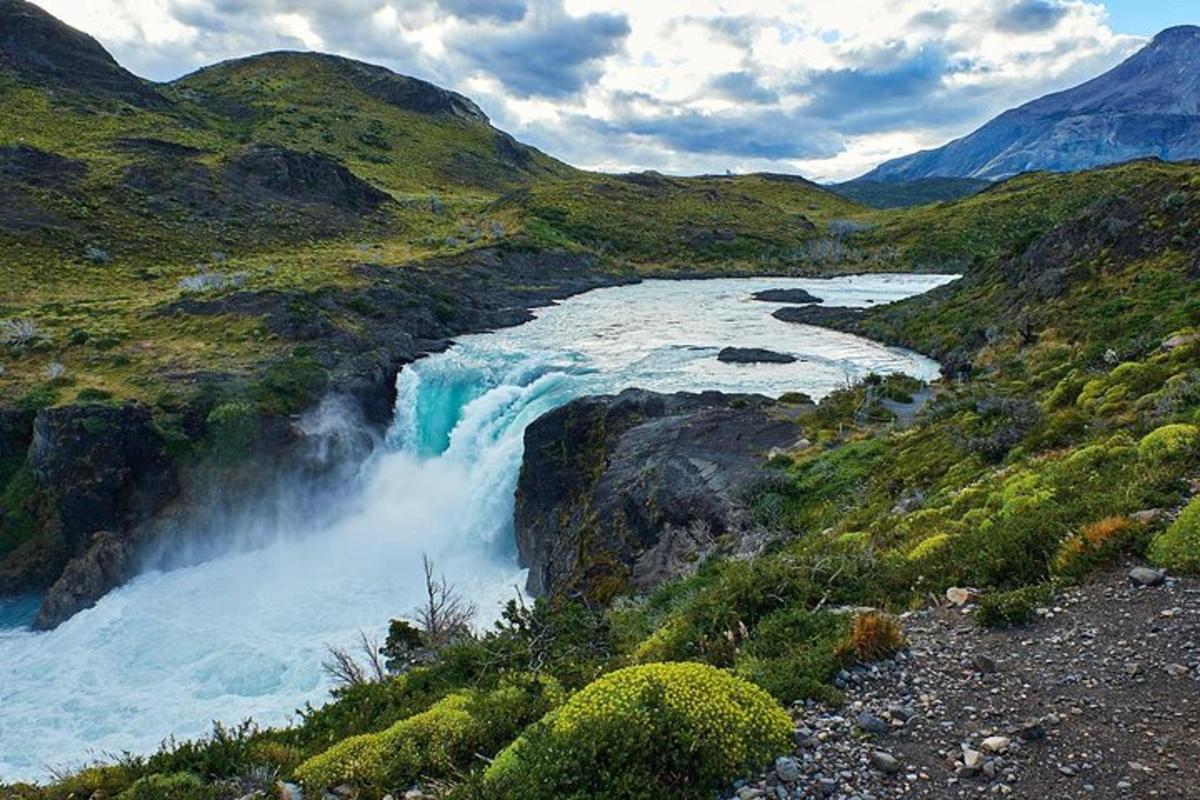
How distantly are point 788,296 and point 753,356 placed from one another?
Answer: 105 ft

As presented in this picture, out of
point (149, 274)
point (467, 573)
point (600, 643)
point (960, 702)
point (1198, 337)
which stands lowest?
point (467, 573)

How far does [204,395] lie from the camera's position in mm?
35781

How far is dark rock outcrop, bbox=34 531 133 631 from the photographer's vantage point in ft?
94.7

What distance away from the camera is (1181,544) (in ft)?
26.3

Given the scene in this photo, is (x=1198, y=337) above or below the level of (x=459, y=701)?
above

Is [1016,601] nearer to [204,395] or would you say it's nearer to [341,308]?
[204,395]

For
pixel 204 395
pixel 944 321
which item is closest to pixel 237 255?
pixel 204 395

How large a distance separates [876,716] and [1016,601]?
268 cm

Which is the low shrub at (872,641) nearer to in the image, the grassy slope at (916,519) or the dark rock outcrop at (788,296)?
the grassy slope at (916,519)

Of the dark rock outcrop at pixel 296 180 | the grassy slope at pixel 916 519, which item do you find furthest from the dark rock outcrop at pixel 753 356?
the dark rock outcrop at pixel 296 180

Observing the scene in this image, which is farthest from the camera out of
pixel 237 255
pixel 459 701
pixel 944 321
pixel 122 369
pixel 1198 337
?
pixel 237 255

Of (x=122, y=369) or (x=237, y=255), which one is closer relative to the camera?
(x=122, y=369)

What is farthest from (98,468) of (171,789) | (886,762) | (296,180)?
(296,180)

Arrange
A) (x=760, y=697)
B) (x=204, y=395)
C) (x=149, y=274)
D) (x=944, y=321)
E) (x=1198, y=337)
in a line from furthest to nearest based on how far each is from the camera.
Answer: (x=149, y=274) < (x=944, y=321) < (x=204, y=395) < (x=1198, y=337) < (x=760, y=697)
